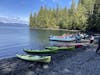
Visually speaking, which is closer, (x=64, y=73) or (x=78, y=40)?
(x=64, y=73)

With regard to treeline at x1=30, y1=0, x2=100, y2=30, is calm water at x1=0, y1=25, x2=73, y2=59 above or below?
below

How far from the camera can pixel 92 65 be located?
1633 centimetres

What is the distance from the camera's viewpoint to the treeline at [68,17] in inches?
3231

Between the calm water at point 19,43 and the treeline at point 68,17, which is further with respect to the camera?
the treeline at point 68,17

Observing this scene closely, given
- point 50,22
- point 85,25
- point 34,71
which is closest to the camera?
point 34,71

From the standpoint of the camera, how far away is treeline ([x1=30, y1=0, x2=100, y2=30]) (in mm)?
82062

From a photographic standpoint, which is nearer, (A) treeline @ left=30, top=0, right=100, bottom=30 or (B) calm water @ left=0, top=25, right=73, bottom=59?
(B) calm water @ left=0, top=25, right=73, bottom=59

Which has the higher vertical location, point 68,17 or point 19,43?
point 68,17

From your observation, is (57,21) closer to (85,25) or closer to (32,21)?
(32,21)

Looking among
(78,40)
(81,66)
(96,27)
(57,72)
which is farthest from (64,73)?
(96,27)

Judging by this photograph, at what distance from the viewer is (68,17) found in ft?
358

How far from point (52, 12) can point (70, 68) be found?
11923 cm

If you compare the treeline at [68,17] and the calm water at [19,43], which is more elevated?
the treeline at [68,17]

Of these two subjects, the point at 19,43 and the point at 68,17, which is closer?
the point at 19,43
